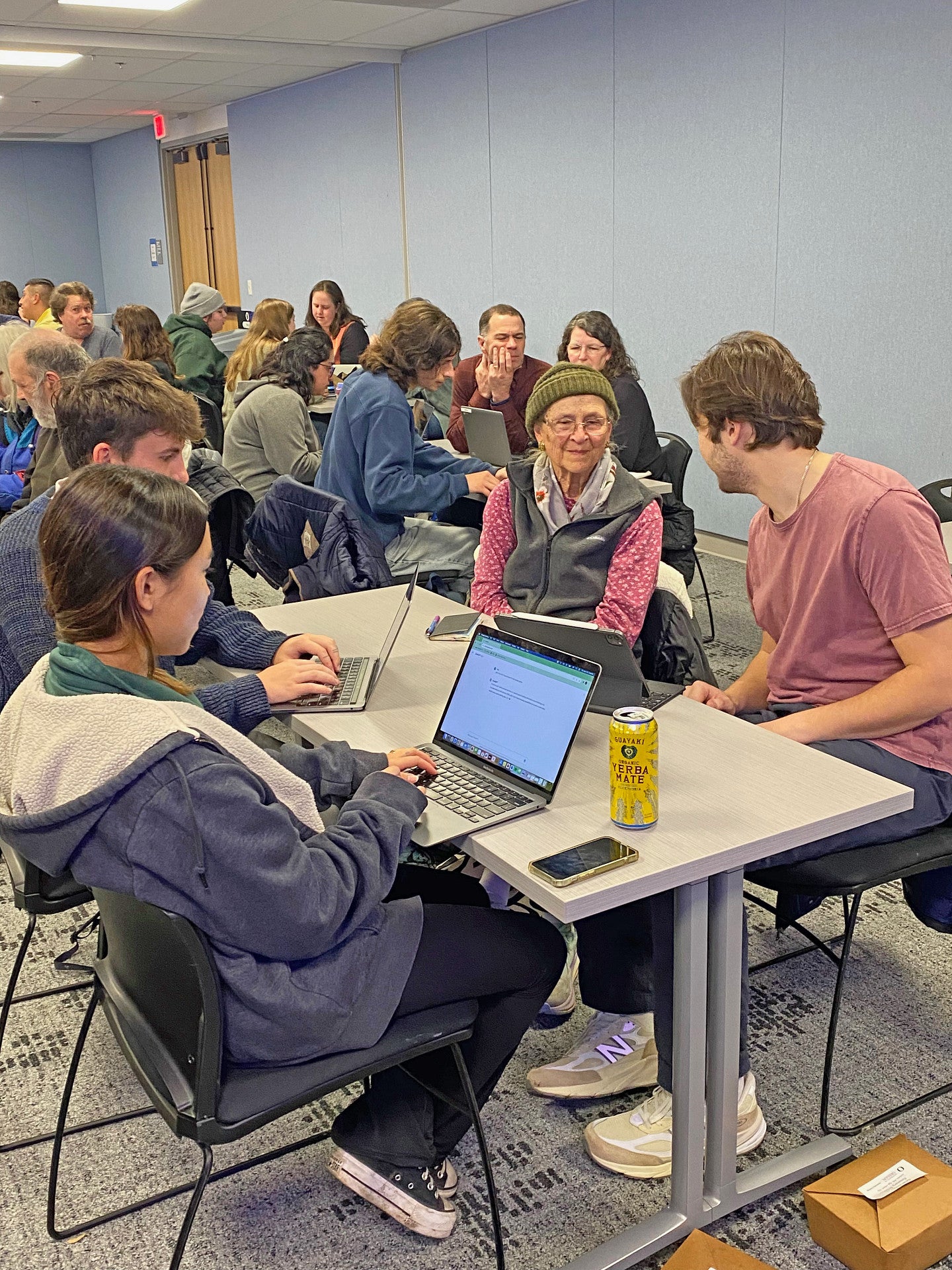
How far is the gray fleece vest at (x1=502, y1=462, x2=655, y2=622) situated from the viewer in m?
2.74

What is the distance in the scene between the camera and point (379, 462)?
12.1 feet

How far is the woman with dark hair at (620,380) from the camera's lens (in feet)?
14.2

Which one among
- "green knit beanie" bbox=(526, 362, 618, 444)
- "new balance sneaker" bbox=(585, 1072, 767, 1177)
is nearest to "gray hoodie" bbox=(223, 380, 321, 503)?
"green knit beanie" bbox=(526, 362, 618, 444)

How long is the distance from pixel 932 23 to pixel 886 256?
0.86 metres

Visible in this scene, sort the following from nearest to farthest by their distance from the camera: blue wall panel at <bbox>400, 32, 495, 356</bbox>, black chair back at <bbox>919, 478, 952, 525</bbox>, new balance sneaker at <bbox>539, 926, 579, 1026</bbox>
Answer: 1. new balance sneaker at <bbox>539, 926, 579, 1026</bbox>
2. black chair back at <bbox>919, 478, 952, 525</bbox>
3. blue wall panel at <bbox>400, 32, 495, 356</bbox>

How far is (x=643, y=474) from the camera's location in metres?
4.34

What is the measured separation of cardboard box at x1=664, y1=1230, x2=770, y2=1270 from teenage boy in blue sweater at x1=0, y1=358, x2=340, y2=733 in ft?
3.58

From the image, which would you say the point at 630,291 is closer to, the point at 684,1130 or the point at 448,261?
the point at 448,261

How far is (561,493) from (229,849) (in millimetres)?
1656

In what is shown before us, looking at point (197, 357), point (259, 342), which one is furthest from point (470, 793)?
point (197, 357)

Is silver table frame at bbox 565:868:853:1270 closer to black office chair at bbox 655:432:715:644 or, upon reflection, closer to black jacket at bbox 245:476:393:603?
black jacket at bbox 245:476:393:603

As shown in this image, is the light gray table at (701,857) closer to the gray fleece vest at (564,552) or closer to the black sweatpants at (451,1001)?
the black sweatpants at (451,1001)

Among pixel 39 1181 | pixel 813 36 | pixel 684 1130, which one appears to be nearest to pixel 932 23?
pixel 813 36

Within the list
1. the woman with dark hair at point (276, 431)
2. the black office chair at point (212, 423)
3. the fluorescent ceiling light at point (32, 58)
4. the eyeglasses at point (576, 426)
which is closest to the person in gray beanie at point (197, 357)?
the black office chair at point (212, 423)
